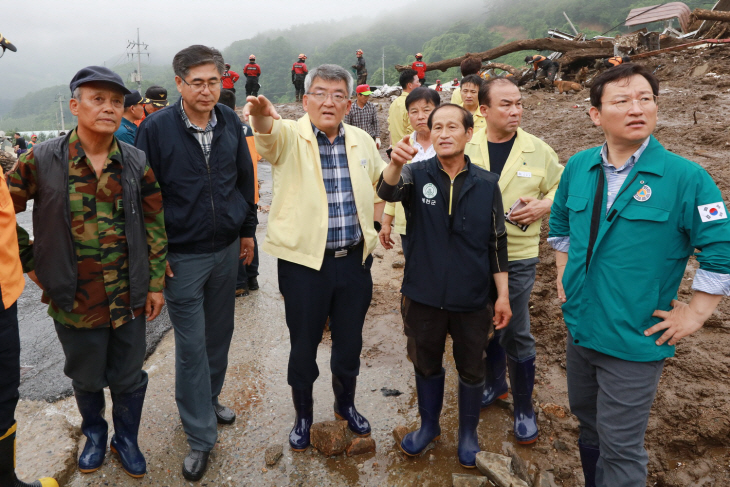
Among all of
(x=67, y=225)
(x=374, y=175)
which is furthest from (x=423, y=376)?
(x=67, y=225)

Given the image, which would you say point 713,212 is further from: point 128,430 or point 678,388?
point 128,430

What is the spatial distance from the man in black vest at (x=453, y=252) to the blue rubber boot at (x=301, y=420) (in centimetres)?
70

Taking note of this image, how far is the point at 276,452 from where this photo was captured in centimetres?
271

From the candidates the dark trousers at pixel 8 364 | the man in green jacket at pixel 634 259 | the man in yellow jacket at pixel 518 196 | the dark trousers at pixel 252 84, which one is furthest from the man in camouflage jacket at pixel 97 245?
the dark trousers at pixel 252 84

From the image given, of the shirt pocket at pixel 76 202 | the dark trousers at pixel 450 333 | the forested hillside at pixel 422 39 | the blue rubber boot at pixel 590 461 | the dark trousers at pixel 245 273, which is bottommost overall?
the blue rubber boot at pixel 590 461

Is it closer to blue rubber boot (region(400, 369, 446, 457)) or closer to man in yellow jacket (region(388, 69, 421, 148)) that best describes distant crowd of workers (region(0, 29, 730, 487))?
blue rubber boot (region(400, 369, 446, 457))

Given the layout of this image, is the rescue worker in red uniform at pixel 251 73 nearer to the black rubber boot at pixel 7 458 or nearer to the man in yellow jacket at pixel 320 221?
the man in yellow jacket at pixel 320 221

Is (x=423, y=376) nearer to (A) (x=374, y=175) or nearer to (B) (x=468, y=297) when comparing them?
(B) (x=468, y=297)

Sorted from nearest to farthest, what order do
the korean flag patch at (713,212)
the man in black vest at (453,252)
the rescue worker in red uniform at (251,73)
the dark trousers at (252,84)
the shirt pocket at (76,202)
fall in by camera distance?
1. the korean flag patch at (713,212)
2. the shirt pocket at (76,202)
3. the man in black vest at (453,252)
4. the rescue worker in red uniform at (251,73)
5. the dark trousers at (252,84)

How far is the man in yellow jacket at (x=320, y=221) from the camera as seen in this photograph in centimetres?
254

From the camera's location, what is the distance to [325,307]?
267cm

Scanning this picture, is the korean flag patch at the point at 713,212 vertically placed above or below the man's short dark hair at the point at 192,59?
below

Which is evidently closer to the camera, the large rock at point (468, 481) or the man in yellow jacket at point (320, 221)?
the large rock at point (468, 481)

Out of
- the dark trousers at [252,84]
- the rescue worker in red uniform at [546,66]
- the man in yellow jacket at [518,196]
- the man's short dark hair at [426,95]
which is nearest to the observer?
the man in yellow jacket at [518,196]
